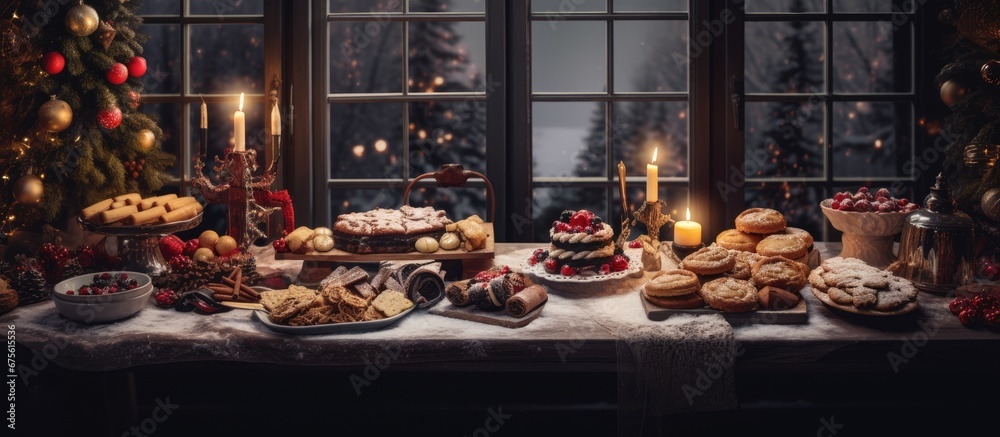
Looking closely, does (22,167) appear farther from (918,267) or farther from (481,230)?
(918,267)

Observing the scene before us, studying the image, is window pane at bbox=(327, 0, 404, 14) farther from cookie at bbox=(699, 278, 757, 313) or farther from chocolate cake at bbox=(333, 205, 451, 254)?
cookie at bbox=(699, 278, 757, 313)

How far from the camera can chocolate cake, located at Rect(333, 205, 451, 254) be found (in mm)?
2893

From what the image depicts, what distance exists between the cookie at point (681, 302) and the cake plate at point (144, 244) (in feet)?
5.80

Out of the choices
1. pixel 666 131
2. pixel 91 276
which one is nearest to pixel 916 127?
pixel 666 131

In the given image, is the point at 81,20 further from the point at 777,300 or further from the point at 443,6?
the point at 777,300

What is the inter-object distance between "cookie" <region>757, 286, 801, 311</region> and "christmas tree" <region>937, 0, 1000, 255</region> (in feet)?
4.37

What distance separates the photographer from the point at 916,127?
3.99 meters

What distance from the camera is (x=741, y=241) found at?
9.83ft

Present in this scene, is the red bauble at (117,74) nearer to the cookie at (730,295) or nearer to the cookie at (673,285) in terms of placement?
the cookie at (673,285)

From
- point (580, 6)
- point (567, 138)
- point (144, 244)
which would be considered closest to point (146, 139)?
point (144, 244)

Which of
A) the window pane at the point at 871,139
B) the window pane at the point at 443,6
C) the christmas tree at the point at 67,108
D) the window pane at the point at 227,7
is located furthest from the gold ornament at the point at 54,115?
the window pane at the point at 871,139

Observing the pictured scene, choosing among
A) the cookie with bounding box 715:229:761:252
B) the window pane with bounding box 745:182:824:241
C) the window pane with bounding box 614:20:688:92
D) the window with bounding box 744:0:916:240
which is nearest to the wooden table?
the cookie with bounding box 715:229:761:252

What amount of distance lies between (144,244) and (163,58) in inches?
61.8

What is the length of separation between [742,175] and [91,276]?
298 cm
